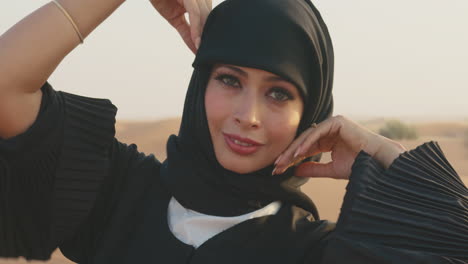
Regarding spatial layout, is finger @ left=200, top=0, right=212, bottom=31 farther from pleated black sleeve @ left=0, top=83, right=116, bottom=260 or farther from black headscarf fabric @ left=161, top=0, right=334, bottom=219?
pleated black sleeve @ left=0, top=83, right=116, bottom=260

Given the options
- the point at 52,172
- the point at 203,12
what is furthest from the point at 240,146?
the point at 52,172

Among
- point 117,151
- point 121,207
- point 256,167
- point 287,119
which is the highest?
point 287,119

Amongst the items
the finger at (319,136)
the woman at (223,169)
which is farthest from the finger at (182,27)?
the finger at (319,136)

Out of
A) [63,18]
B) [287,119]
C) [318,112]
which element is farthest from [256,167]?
[63,18]

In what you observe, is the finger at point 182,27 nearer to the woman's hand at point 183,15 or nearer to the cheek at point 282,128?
the woman's hand at point 183,15

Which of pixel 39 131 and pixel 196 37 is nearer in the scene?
pixel 39 131

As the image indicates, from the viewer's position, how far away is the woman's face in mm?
2486

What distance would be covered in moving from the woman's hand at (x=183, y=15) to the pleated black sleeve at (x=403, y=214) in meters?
0.91

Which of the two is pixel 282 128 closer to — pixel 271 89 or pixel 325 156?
pixel 271 89

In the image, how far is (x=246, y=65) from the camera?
8.03ft

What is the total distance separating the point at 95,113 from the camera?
8.20 feet

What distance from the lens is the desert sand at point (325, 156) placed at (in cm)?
946

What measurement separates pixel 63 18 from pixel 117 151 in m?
0.64

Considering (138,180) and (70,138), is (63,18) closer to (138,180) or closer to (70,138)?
(70,138)
